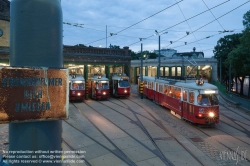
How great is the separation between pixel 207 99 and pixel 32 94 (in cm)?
1352

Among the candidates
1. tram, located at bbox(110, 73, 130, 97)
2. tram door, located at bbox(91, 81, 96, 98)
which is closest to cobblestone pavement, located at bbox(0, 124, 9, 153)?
tram door, located at bbox(91, 81, 96, 98)

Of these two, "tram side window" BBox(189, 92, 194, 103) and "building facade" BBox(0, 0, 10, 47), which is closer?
"tram side window" BBox(189, 92, 194, 103)

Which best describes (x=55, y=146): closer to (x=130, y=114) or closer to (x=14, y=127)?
(x=14, y=127)

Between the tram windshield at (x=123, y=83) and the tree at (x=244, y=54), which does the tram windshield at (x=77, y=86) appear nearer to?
the tram windshield at (x=123, y=83)

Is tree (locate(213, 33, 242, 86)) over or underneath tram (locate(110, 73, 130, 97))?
over

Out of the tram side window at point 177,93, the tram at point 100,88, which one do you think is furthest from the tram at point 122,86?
the tram side window at point 177,93

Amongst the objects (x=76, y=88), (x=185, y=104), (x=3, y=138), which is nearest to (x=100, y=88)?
(x=76, y=88)

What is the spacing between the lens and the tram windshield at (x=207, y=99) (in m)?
14.2

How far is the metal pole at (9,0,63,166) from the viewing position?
2.55 metres

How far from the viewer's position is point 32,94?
252 centimetres

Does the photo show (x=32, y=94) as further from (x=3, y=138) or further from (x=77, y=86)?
(x=77, y=86)

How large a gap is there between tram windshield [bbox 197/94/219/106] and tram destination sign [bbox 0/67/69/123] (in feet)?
42.4

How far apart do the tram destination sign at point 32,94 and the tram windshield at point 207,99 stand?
12938 mm

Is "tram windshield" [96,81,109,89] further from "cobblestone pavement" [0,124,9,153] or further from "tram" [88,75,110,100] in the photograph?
"cobblestone pavement" [0,124,9,153]
